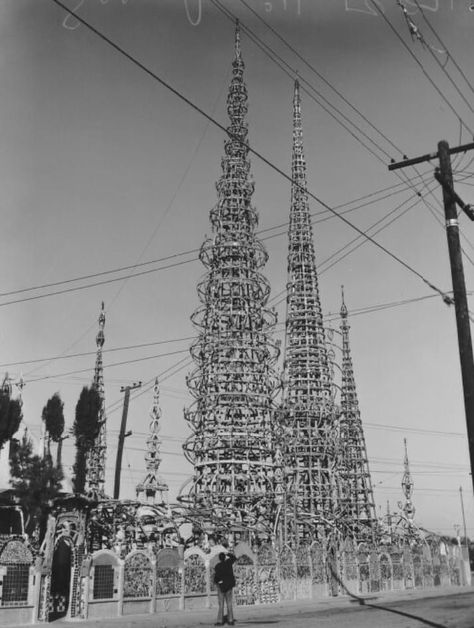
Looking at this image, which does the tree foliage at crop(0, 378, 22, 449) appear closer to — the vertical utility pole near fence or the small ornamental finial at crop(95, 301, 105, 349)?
the vertical utility pole near fence

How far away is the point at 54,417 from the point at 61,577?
5.28m

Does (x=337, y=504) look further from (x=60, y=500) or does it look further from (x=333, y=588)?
(x=60, y=500)

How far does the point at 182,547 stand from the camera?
24609mm

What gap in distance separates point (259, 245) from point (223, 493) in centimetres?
1855

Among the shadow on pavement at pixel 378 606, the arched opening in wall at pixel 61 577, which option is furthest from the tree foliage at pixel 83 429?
the shadow on pavement at pixel 378 606

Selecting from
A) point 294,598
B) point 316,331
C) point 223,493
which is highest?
point 316,331

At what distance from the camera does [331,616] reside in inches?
857

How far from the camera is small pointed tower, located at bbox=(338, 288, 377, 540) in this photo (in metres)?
62.8

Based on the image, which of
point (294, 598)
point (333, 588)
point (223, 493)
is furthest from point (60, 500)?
point (223, 493)

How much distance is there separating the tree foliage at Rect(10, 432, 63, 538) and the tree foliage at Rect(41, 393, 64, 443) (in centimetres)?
94

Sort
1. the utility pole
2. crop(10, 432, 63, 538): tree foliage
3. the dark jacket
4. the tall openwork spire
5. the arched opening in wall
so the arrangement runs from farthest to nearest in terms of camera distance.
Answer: the tall openwork spire < the utility pole < crop(10, 432, 63, 538): tree foliage < the arched opening in wall < the dark jacket

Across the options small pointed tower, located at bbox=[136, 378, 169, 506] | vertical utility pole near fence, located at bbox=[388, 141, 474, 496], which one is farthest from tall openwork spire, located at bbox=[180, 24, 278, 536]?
vertical utility pole near fence, located at bbox=[388, 141, 474, 496]

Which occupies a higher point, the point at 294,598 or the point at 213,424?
the point at 213,424

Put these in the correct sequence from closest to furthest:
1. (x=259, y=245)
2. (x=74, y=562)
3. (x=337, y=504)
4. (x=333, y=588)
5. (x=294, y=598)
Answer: (x=74, y=562) < (x=294, y=598) < (x=333, y=588) < (x=259, y=245) < (x=337, y=504)
